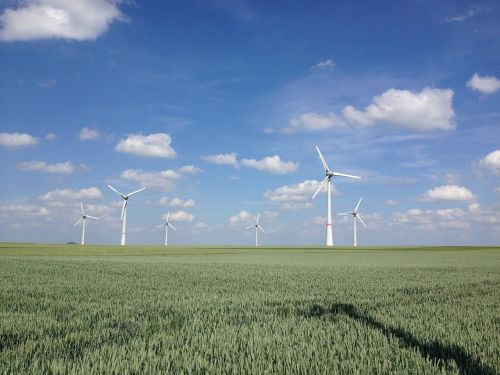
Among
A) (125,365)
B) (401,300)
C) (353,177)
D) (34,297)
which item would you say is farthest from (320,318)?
(353,177)

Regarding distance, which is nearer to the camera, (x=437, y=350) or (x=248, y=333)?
(x=437, y=350)

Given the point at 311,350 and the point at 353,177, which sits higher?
the point at 353,177

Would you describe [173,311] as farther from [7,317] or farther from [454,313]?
[454,313]

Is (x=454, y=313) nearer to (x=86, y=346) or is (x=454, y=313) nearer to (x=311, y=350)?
(x=311, y=350)

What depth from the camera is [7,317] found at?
1080 cm

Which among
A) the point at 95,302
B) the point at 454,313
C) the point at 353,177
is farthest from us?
the point at 353,177

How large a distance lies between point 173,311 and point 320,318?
399 cm

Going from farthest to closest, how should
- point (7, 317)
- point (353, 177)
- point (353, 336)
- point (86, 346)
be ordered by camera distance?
point (353, 177)
point (7, 317)
point (353, 336)
point (86, 346)

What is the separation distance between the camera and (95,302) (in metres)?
13.6

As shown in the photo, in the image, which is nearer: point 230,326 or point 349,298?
point 230,326

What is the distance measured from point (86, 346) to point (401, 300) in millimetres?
10551

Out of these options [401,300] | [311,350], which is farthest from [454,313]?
[311,350]

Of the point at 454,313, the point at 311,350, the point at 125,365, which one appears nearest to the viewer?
the point at 125,365

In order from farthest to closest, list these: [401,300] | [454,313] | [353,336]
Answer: [401,300] < [454,313] < [353,336]
